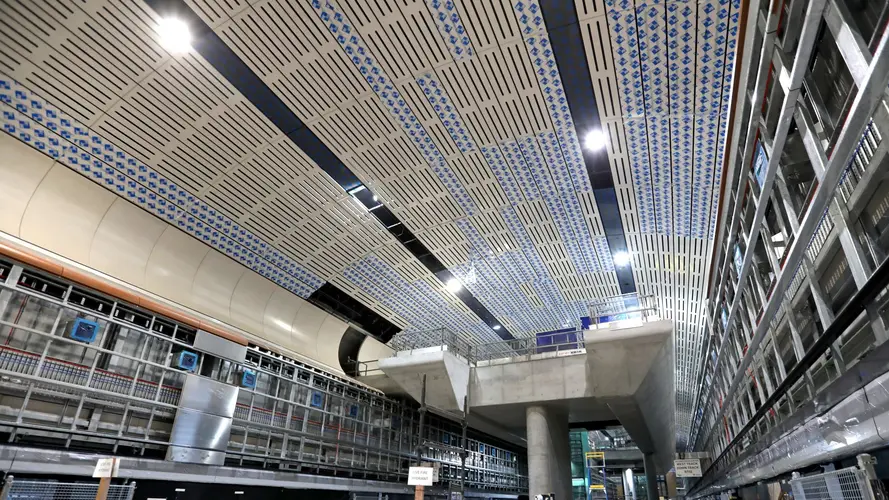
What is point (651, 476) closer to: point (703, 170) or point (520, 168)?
point (703, 170)

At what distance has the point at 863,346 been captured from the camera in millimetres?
3029

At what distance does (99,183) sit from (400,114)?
18.5ft

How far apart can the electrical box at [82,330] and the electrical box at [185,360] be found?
4.72 ft

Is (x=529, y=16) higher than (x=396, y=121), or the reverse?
(x=529, y=16)

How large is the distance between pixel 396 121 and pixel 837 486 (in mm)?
7066

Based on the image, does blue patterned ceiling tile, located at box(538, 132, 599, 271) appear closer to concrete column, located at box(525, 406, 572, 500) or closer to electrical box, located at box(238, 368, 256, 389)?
concrete column, located at box(525, 406, 572, 500)

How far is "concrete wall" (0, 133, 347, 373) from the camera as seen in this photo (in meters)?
7.44

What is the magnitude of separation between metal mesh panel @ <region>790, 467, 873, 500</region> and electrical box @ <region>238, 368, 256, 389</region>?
31.8 ft

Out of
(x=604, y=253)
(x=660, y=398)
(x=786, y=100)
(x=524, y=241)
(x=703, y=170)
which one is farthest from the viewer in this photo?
(x=660, y=398)

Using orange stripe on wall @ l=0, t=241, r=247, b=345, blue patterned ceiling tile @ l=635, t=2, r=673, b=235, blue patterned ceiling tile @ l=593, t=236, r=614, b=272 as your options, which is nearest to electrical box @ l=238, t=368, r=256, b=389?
orange stripe on wall @ l=0, t=241, r=247, b=345

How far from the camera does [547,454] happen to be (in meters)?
13.2

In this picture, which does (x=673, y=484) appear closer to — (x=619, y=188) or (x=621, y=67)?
(x=619, y=188)

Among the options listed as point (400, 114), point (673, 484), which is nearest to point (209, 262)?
point (400, 114)

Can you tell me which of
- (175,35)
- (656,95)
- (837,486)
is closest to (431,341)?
(656,95)
